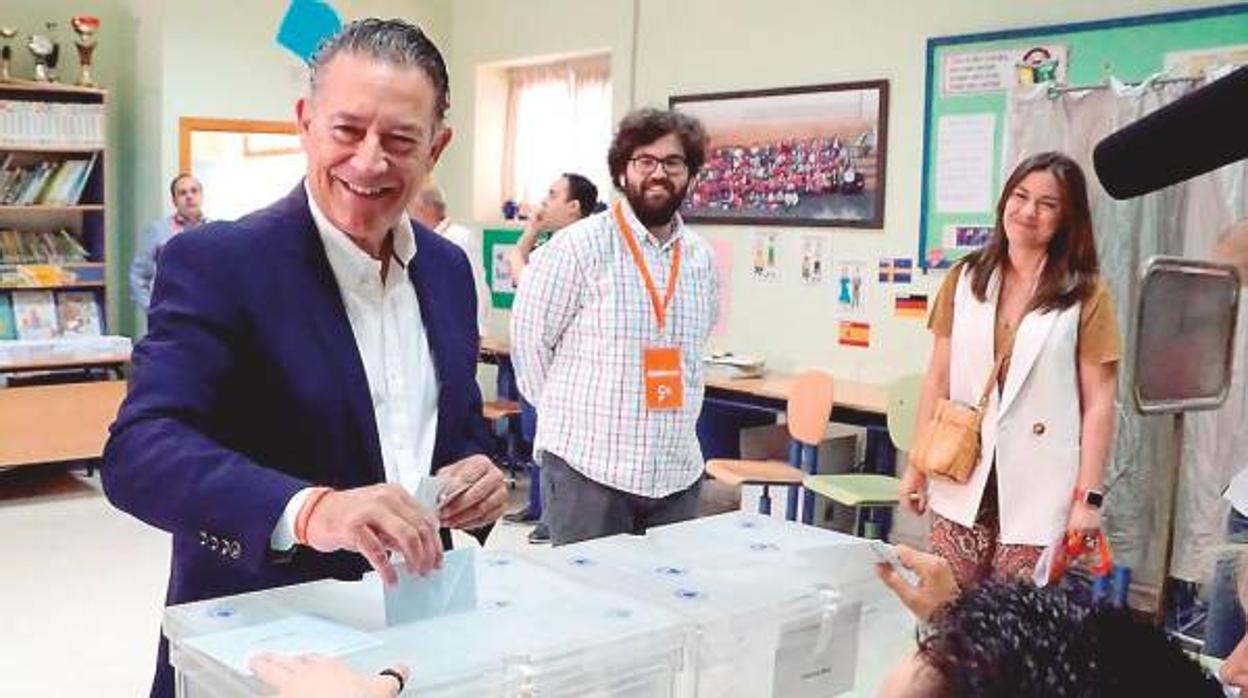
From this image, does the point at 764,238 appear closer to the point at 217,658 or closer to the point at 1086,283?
the point at 1086,283

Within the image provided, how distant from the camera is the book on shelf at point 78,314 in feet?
20.3

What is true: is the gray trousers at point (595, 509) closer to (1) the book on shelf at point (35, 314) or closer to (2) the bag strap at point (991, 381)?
(2) the bag strap at point (991, 381)

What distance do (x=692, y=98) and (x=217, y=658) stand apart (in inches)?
201

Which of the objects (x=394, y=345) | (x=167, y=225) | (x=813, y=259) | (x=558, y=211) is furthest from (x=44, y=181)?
(x=394, y=345)

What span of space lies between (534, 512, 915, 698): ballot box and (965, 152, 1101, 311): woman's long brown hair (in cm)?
145

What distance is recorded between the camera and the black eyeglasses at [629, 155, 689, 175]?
2.73 metres

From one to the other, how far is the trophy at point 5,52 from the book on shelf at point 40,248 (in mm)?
790

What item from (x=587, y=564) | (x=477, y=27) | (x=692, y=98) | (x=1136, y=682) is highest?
(x=477, y=27)

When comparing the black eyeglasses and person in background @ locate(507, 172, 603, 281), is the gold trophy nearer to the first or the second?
person in background @ locate(507, 172, 603, 281)

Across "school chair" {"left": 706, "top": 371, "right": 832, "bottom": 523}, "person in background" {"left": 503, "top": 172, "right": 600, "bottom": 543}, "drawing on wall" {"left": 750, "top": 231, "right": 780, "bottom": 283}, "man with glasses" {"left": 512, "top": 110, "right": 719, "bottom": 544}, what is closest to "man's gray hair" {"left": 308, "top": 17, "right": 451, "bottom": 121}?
"man with glasses" {"left": 512, "top": 110, "right": 719, "bottom": 544}

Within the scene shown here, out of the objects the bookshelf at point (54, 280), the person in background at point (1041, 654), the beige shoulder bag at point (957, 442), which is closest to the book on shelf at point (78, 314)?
the bookshelf at point (54, 280)

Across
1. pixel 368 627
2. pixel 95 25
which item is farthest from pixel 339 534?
pixel 95 25

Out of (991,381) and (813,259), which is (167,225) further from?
(991,381)

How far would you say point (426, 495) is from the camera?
1203 mm
